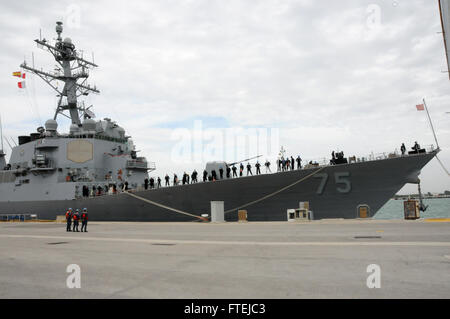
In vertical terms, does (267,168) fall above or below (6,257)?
above

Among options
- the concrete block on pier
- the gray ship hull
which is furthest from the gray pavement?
the concrete block on pier

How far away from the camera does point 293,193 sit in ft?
61.0

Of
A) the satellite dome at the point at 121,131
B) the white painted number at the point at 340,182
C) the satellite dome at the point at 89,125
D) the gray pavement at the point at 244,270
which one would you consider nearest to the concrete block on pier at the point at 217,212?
the white painted number at the point at 340,182

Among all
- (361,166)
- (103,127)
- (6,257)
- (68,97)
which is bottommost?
(6,257)

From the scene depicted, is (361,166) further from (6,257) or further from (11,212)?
(11,212)

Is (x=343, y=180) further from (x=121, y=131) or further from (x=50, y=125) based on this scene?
(x=50, y=125)

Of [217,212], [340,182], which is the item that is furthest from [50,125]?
[340,182]

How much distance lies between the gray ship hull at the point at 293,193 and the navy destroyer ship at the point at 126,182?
49mm

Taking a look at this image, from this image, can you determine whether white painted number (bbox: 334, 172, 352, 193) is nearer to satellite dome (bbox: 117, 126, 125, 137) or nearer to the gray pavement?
the gray pavement

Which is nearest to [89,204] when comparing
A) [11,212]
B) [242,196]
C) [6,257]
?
[11,212]

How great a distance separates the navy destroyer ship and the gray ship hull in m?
0.05
